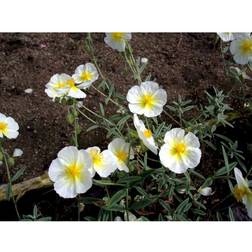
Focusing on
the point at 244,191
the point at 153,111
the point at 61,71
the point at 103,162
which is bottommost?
the point at 244,191

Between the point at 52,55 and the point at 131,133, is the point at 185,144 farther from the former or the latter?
the point at 52,55

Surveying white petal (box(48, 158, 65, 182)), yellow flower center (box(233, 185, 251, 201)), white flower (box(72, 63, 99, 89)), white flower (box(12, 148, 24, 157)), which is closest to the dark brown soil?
white flower (box(12, 148, 24, 157))

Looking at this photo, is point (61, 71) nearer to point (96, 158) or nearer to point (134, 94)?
point (134, 94)

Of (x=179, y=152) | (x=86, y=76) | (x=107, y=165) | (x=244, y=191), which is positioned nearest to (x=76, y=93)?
(x=86, y=76)

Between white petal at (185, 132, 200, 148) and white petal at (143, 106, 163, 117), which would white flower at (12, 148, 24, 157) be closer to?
white petal at (143, 106, 163, 117)

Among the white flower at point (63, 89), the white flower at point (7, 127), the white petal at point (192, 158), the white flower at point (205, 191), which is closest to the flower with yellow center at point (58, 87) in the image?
→ the white flower at point (63, 89)

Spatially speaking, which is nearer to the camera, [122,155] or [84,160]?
[84,160]
